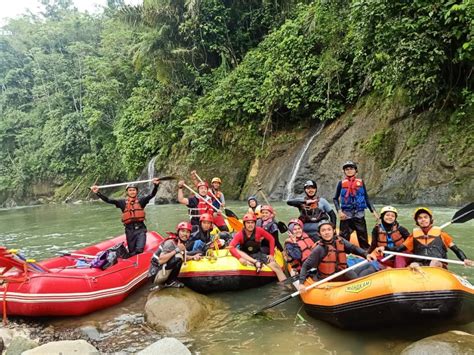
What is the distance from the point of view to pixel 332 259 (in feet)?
13.8

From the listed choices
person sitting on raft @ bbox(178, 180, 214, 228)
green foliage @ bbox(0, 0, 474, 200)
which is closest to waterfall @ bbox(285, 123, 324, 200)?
green foliage @ bbox(0, 0, 474, 200)

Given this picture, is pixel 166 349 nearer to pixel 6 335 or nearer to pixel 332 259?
pixel 6 335

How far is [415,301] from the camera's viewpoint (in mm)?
3168

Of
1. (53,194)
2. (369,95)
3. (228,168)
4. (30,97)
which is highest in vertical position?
(30,97)

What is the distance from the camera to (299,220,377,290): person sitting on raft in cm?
418

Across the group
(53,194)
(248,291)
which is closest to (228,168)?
(248,291)

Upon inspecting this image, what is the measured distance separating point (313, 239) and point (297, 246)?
16.4 inches

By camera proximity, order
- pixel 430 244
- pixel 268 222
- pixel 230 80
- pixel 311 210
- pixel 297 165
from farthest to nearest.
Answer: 1. pixel 230 80
2. pixel 297 165
3. pixel 268 222
4. pixel 311 210
5. pixel 430 244

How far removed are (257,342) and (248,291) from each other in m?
1.43

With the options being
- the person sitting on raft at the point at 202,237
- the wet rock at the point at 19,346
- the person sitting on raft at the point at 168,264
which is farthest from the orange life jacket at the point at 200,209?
the wet rock at the point at 19,346

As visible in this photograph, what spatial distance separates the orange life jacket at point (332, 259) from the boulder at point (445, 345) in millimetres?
1255

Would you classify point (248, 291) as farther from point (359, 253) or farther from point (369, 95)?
point (369, 95)

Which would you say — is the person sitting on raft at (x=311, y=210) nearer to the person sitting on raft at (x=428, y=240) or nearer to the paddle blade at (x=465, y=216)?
the person sitting on raft at (x=428, y=240)

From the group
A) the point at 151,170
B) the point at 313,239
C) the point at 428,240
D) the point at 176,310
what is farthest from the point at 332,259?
the point at 151,170
